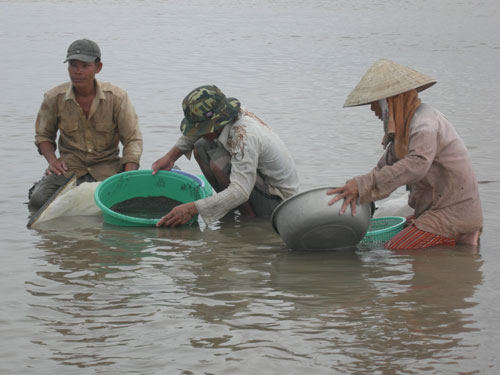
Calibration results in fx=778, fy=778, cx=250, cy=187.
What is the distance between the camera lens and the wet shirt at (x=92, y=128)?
20.2 feet

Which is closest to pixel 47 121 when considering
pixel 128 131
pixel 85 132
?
pixel 85 132

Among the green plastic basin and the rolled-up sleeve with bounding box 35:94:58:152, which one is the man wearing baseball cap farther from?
the green plastic basin

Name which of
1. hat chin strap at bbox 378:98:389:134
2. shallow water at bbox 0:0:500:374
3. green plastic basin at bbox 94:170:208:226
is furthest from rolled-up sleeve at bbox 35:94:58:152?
hat chin strap at bbox 378:98:389:134

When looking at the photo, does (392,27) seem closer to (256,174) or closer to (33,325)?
(256,174)

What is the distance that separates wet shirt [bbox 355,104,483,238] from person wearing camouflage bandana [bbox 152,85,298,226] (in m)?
0.85

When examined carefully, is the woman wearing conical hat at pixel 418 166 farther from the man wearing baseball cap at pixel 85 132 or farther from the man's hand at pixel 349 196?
the man wearing baseball cap at pixel 85 132

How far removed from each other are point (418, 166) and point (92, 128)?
2.85m

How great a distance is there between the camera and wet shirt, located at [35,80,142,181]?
20.2ft

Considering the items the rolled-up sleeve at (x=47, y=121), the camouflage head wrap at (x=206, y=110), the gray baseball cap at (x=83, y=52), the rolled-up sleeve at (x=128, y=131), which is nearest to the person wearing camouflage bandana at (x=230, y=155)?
the camouflage head wrap at (x=206, y=110)

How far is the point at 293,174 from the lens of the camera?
18.9ft

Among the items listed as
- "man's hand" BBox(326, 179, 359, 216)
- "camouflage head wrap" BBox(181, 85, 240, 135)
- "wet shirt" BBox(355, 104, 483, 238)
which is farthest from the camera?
"camouflage head wrap" BBox(181, 85, 240, 135)

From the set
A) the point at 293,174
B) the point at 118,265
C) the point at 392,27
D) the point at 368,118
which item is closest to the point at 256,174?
the point at 293,174

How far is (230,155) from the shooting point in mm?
5656

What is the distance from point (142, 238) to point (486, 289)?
2.38 m
